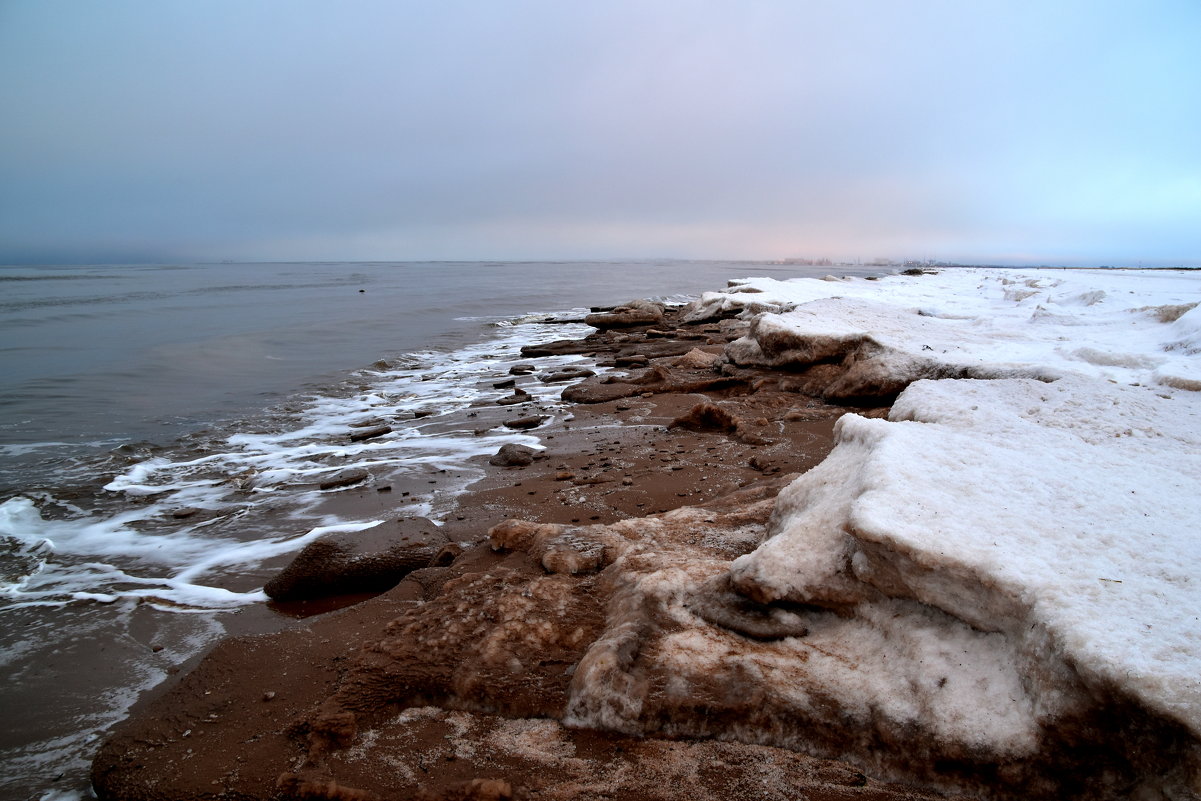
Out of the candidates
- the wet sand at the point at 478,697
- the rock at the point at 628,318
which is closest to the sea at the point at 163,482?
the wet sand at the point at 478,697

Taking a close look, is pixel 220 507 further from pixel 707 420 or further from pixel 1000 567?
pixel 1000 567

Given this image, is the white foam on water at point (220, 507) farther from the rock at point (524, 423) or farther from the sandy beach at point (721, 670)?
the sandy beach at point (721, 670)

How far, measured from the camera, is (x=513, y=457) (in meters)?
6.52

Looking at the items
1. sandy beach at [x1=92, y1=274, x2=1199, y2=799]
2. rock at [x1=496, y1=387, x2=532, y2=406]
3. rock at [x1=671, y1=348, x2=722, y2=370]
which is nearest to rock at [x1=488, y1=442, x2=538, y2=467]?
sandy beach at [x1=92, y1=274, x2=1199, y2=799]

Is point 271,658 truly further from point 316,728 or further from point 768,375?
point 768,375

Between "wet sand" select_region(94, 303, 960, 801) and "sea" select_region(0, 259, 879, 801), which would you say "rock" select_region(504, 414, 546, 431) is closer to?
"sea" select_region(0, 259, 879, 801)

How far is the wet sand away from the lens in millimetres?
2082

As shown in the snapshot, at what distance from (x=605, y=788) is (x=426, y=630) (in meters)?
1.26

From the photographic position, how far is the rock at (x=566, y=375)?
11523 mm

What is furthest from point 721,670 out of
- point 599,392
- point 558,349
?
point 558,349

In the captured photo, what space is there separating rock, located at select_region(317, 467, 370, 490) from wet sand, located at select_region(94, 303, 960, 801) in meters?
1.74

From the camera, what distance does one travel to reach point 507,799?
2010 millimetres

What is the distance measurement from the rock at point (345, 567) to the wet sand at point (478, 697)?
0.10 meters

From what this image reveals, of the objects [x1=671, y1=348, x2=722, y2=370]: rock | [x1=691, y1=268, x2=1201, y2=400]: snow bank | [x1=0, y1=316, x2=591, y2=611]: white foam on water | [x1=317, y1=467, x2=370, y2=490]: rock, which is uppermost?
[x1=691, y1=268, x2=1201, y2=400]: snow bank
